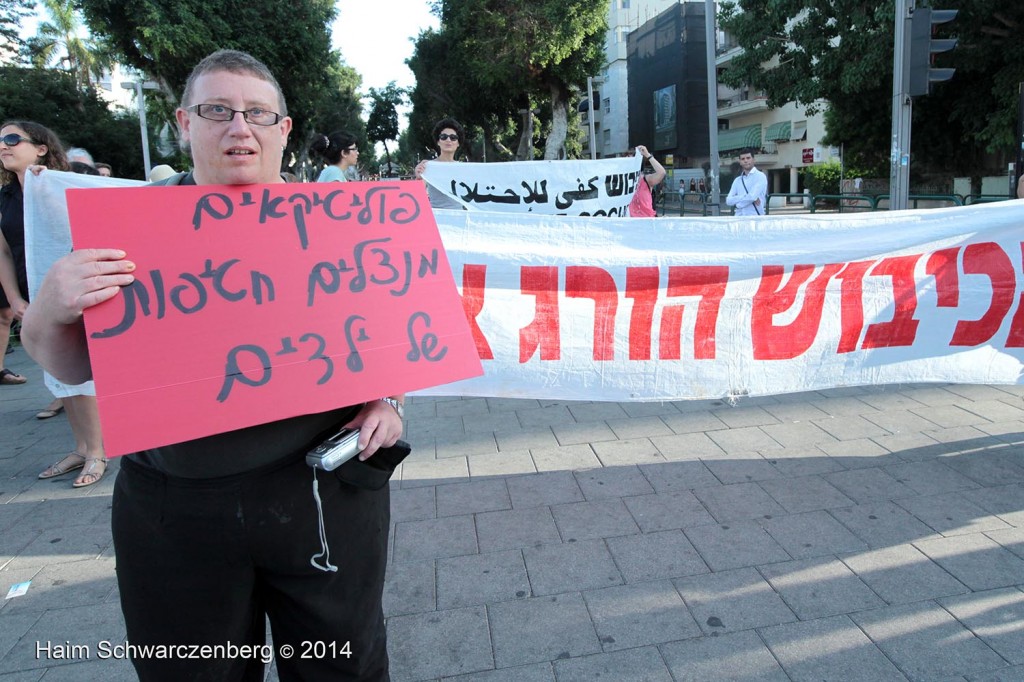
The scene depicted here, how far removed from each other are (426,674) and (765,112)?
1990 inches

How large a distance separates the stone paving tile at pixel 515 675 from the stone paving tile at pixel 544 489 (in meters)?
1.23

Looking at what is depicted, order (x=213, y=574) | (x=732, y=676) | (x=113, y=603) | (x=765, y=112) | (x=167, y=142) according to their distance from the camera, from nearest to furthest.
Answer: (x=213, y=574)
(x=732, y=676)
(x=113, y=603)
(x=167, y=142)
(x=765, y=112)

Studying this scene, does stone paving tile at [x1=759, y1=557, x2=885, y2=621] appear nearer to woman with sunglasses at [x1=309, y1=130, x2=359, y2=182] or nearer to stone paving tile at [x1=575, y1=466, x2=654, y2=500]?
stone paving tile at [x1=575, y1=466, x2=654, y2=500]

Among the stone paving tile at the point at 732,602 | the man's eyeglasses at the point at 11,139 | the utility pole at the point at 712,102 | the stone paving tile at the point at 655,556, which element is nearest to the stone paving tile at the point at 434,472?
the stone paving tile at the point at 655,556

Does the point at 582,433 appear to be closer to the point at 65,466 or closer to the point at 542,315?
the point at 542,315

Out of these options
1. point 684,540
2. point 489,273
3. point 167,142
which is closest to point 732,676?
point 684,540

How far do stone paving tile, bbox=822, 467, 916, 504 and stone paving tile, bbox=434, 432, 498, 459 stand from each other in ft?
6.56

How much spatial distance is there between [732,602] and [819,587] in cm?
39

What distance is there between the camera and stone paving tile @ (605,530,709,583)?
2.94m

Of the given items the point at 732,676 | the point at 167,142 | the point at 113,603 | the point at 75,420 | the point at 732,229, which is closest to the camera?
the point at 732,676

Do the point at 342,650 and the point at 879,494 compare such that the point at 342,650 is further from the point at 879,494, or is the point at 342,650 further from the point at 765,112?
the point at 765,112

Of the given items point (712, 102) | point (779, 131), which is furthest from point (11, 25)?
point (779, 131)

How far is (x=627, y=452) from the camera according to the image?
426cm

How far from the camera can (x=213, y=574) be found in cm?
149
